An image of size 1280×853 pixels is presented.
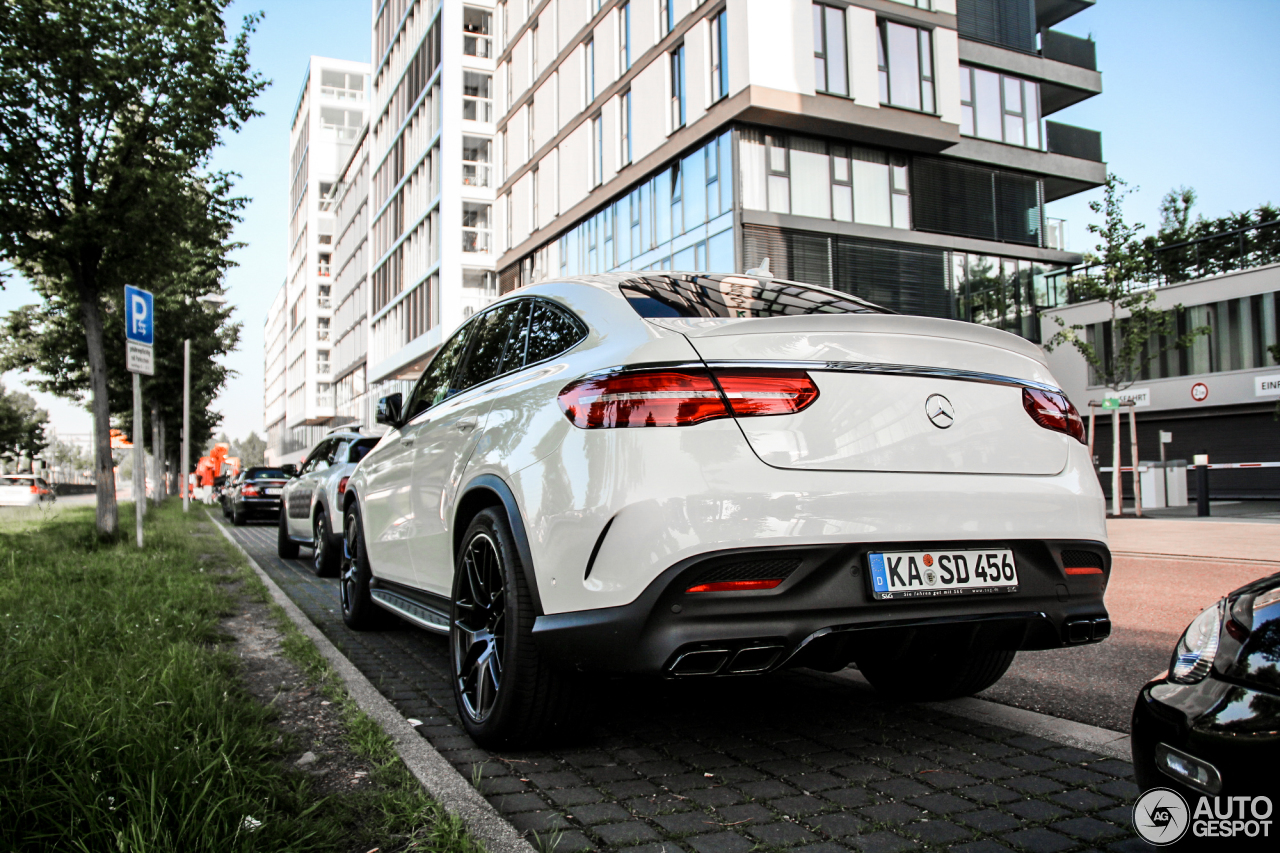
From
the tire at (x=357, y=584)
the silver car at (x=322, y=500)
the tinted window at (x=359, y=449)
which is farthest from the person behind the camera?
the tinted window at (x=359, y=449)

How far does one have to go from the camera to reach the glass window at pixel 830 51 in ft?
75.9

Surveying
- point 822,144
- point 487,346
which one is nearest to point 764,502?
point 487,346

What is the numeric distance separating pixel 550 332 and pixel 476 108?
40939 mm

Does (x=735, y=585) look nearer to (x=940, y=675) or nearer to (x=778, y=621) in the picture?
(x=778, y=621)

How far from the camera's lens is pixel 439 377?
504cm

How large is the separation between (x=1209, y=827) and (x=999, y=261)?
93.7ft

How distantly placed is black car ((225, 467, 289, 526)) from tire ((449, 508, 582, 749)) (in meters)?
18.2

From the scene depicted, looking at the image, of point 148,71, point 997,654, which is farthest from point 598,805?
point 148,71

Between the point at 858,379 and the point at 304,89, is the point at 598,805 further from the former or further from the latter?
the point at 304,89

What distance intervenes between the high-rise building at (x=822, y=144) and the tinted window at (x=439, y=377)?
16.0 meters

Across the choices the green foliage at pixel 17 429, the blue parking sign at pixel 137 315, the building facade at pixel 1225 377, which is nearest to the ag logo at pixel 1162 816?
the blue parking sign at pixel 137 315

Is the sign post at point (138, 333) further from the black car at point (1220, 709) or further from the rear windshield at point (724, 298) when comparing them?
the black car at point (1220, 709)

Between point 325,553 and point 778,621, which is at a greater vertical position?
point 778,621

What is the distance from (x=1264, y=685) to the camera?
1723mm
